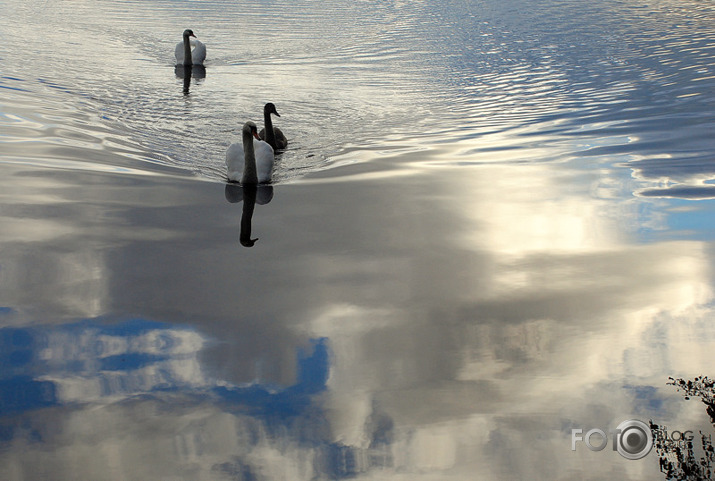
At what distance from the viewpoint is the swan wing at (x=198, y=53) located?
85.6 feet

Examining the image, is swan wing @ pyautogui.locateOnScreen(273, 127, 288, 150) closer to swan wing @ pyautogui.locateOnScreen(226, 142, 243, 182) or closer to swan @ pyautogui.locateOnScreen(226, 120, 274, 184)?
swan @ pyautogui.locateOnScreen(226, 120, 274, 184)

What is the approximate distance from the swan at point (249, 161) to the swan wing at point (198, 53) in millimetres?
12976

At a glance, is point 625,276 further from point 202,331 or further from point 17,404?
point 17,404

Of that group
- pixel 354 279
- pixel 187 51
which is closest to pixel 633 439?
pixel 354 279

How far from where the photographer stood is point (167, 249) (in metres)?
10.5

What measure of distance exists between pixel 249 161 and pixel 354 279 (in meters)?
4.11

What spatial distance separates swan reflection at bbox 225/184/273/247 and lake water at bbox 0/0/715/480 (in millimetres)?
57

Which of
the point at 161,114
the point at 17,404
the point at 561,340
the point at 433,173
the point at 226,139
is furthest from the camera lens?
the point at 161,114

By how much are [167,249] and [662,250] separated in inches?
232

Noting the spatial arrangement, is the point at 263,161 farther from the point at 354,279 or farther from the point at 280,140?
the point at 354,279

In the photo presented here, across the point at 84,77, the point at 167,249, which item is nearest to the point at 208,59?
the point at 84,77

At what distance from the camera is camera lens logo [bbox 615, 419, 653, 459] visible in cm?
665

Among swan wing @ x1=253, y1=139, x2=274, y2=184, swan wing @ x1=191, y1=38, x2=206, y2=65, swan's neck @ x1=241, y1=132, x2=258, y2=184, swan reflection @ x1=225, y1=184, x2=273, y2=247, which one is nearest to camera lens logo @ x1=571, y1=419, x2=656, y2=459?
swan reflection @ x1=225, y1=184, x2=273, y2=247

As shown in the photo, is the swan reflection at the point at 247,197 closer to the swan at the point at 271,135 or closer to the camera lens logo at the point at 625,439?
the swan at the point at 271,135
